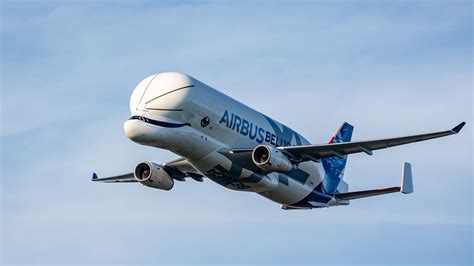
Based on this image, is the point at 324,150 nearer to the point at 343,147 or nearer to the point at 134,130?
the point at 343,147

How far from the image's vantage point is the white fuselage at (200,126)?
64625mm

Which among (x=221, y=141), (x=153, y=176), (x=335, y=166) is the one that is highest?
(x=335, y=166)

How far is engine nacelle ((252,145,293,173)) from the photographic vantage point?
64875mm

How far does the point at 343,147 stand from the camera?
6600 centimetres

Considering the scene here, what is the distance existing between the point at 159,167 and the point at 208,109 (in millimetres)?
7993

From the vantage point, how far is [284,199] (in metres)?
72.2

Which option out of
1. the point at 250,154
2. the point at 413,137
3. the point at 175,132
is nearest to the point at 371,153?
the point at 413,137

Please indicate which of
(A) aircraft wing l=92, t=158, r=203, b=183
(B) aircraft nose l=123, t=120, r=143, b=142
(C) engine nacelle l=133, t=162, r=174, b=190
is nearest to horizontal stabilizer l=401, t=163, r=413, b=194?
(A) aircraft wing l=92, t=158, r=203, b=183

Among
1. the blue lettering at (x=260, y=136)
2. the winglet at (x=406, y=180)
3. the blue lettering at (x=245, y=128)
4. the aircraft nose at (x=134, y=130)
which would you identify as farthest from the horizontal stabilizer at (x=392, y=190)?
the aircraft nose at (x=134, y=130)

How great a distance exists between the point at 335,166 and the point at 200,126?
1508 cm

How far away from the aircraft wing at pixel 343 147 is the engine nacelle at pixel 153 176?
8970 mm

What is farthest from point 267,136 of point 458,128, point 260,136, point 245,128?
point 458,128

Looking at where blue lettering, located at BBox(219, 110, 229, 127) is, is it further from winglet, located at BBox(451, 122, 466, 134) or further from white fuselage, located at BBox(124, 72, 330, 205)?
winglet, located at BBox(451, 122, 466, 134)

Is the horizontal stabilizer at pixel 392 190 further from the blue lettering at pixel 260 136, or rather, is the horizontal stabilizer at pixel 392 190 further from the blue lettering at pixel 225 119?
the blue lettering at pixel 225 119
